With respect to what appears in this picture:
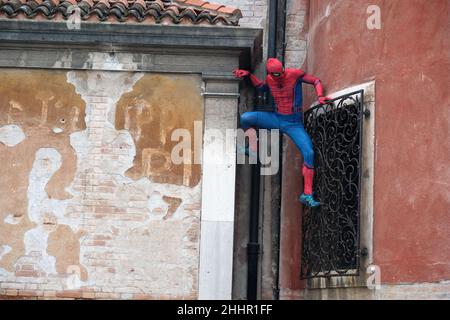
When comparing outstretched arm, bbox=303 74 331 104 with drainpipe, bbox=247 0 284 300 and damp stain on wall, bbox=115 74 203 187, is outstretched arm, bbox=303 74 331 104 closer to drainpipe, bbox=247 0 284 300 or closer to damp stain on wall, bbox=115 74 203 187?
drainpipe, bbox=247 0 284 300

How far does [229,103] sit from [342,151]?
5.18ft

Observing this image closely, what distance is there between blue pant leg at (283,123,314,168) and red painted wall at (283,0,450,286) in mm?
A: 1041

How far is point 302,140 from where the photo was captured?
1384cm

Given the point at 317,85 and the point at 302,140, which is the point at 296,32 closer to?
the point at 317,85

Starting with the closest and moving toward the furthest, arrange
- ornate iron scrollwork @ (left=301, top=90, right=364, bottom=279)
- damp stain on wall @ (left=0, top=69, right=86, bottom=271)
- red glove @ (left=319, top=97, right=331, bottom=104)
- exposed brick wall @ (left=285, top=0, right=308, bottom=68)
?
1. ornate iron scrollwork @ (left=301, top=90, right=364, bottom=279)
2. red glove @ (left=319, top=97, right=331, bottom=104)
3. damp stain on wall @ (left=0, top=69, right=86, bottom=271)
4. exposed brick wall @ (left=285, top=0, right=308, bottom=68)

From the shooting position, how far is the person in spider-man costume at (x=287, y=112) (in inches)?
539

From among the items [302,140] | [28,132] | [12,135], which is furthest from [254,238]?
[12,135]

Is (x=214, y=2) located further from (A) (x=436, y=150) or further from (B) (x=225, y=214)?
(A) (x=436, y=150)

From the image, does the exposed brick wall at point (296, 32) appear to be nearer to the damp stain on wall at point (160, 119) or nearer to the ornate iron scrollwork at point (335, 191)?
the ornate iron scrollwork at point (335, 191)

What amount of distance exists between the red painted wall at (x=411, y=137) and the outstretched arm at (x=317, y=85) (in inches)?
20.9

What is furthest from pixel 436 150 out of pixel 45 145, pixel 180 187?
pixel 45 145

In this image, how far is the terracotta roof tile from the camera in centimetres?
1416

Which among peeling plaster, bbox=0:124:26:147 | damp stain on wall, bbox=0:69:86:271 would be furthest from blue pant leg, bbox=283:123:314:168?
peeling plaster, bbox=0:124:26:147

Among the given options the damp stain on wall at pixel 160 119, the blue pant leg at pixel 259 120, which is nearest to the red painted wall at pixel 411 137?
the blue pant leg at pixel 259 120
